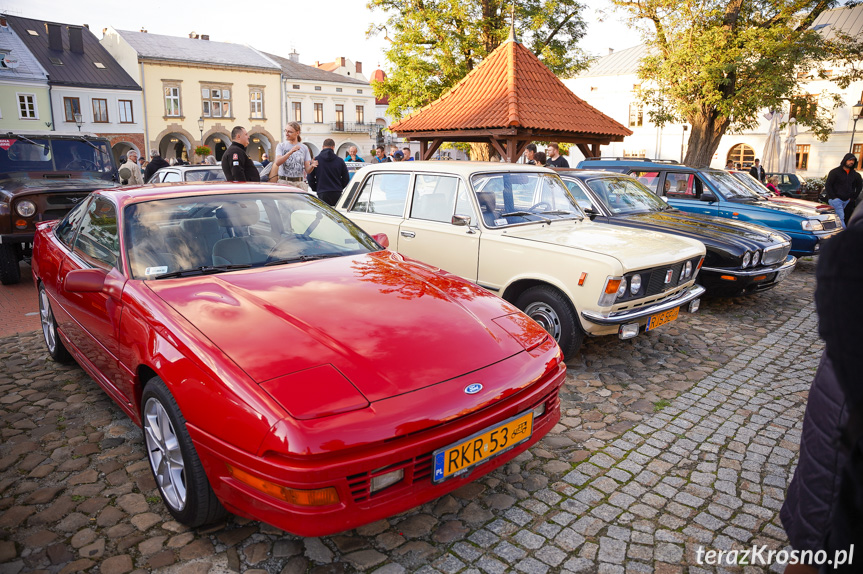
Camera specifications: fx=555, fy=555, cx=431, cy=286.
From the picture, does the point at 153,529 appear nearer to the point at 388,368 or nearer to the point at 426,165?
the point at 388,368

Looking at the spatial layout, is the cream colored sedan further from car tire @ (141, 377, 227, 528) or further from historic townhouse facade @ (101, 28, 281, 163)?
historic townhouse facade @ (101, 28, 281, 163)

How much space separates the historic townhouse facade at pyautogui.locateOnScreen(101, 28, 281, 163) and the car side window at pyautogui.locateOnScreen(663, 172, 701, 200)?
118 feet

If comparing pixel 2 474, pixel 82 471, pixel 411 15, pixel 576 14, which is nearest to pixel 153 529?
pixel 82 471

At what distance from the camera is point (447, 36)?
19859 mm

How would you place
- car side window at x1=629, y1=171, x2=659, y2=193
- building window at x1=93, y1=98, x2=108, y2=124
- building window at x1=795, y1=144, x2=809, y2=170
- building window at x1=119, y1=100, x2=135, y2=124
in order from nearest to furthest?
car side window at x1=629, y1=171, x2=659, y2=193
building window at x1=795, y1=144, x2=809, y2=170
building window at x1=93, y1=98, x2=108, y2=124
building window at x1=119, y1=100, x2=135, y2=124

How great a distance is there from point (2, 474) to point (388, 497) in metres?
2.48

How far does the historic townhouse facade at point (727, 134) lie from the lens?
34406 mm

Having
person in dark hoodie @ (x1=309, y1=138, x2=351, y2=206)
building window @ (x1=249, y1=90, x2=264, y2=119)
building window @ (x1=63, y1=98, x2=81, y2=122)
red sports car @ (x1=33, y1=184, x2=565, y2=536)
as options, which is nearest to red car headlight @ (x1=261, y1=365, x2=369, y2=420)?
red sports car @ (x1=33, y1=184, x2=565, y2=536)

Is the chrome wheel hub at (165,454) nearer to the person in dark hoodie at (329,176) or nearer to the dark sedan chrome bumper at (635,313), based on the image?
the dark sedan chrome bumper at (635,313)

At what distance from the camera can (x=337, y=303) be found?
290 centimetres

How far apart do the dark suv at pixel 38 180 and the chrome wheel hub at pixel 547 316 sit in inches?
267

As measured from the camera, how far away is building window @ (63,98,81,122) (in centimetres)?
3675

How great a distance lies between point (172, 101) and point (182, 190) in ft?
146

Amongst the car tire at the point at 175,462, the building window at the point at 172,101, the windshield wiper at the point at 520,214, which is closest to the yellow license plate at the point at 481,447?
the car tire at the point at 175,462
